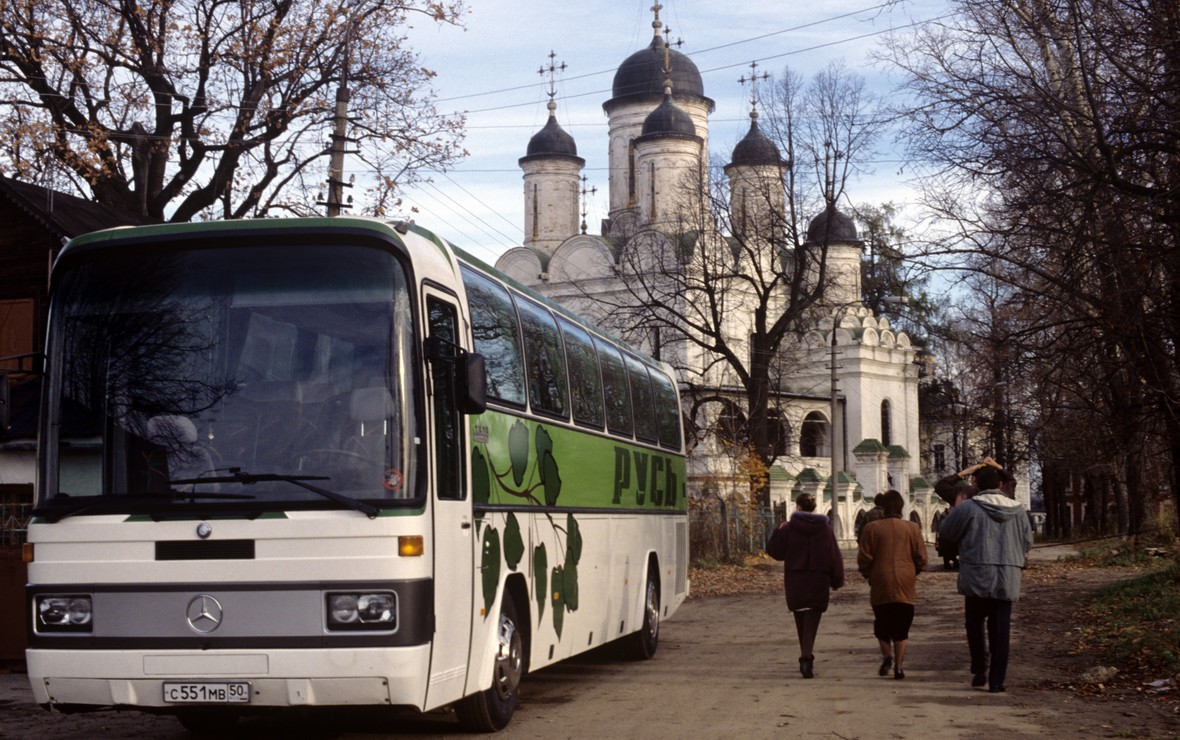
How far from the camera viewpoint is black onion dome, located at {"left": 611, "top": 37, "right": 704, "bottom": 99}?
233ft

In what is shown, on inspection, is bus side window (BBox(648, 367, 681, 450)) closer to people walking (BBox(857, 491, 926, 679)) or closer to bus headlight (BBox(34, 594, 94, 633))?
people walking (BBox(857, 491, 926, 679))

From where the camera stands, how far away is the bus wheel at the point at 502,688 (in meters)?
9.72

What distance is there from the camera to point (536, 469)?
11062 mm

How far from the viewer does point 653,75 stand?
234 feet

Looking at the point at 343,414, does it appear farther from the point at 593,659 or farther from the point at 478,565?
the point at 593,659

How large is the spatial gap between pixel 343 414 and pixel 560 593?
151 inches

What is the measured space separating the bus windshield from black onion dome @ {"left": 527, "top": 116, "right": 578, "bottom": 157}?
220 feet

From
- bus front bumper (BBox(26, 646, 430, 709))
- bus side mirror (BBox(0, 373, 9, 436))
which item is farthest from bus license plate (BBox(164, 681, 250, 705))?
bus side mirror (BBox(0, 373, 9, 436))

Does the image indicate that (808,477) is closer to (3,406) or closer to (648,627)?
(648,627)

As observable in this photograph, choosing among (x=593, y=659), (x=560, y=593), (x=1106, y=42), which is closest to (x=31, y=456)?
(x=593, y=659)

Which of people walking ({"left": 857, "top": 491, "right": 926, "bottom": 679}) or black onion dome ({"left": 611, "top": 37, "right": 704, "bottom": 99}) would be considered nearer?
people walking ({"left": 857, "top": 491, "right": 926, "bottom": 679})

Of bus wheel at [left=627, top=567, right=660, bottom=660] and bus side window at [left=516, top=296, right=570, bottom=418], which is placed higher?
bus side window at [left=516, top=296, right=570, bottom=418]

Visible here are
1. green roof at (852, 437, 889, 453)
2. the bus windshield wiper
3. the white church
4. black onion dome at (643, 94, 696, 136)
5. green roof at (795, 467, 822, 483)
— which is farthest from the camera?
green roof at (852, 437, 889, 453)

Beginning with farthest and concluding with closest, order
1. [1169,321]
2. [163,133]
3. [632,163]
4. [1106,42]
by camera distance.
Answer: [632,163] < [163,133] < [1169,321] < [1106,42]
